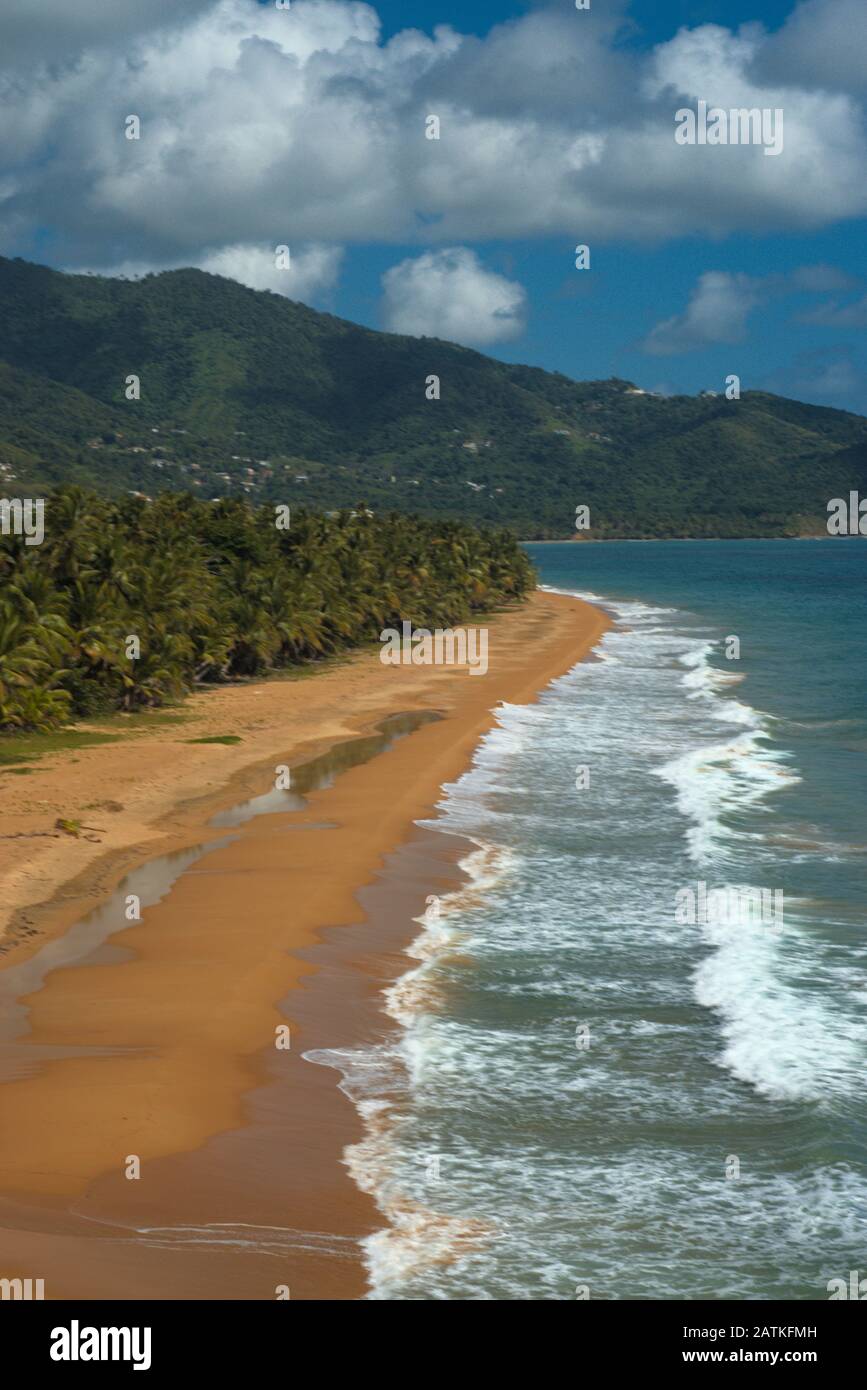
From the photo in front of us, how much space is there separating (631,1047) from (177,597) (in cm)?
2466

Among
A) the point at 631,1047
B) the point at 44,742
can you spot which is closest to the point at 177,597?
the point at 44,742

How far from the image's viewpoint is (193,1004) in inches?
556

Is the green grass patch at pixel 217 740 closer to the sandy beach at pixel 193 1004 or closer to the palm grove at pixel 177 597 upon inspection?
the sandy beach at pixel 193 1004

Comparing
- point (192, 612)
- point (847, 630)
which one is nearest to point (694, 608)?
point (847, 630)

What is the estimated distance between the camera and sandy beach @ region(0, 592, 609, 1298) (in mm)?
9555

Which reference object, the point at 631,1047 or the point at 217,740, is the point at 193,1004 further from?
the point at 217,740

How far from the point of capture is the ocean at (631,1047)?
31.9 feet

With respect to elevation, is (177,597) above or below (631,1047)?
above

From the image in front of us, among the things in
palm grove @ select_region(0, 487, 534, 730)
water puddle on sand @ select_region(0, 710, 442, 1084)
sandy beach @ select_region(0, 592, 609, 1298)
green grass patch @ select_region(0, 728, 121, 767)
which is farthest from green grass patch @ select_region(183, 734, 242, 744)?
palm grove @ select_region(0, 487, 534, 730)

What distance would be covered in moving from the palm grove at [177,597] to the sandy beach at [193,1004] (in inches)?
145

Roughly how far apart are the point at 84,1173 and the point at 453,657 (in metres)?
42.7

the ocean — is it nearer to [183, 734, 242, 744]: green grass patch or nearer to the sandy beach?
the sandy beach
